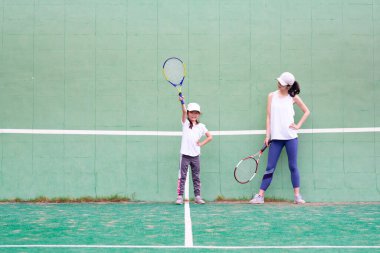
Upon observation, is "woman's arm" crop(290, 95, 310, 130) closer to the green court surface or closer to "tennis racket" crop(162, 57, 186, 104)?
the green court surface

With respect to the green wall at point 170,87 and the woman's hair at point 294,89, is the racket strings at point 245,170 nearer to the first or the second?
the green wall at point 170,87

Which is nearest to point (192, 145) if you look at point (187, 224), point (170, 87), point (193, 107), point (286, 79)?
point (193, 107)

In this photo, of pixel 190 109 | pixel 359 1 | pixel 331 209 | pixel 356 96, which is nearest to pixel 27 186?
pixel 190 109

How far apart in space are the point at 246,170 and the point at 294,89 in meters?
1.42

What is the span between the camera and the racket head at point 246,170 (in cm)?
910

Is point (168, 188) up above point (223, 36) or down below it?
below

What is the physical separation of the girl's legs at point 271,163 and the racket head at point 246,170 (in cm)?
20

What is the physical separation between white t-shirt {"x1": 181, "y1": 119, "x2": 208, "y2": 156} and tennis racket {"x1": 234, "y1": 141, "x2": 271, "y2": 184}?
2.20 ft

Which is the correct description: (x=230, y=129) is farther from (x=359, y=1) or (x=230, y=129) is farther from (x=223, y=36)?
(x=359, y=1)

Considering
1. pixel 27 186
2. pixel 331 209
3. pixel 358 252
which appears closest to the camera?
pixel 358 252

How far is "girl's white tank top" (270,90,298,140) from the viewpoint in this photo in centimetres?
914

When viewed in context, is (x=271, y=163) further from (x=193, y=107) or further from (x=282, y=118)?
(x=193, y=107)

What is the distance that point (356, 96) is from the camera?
9.59 m

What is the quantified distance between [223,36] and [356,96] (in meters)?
2.29
